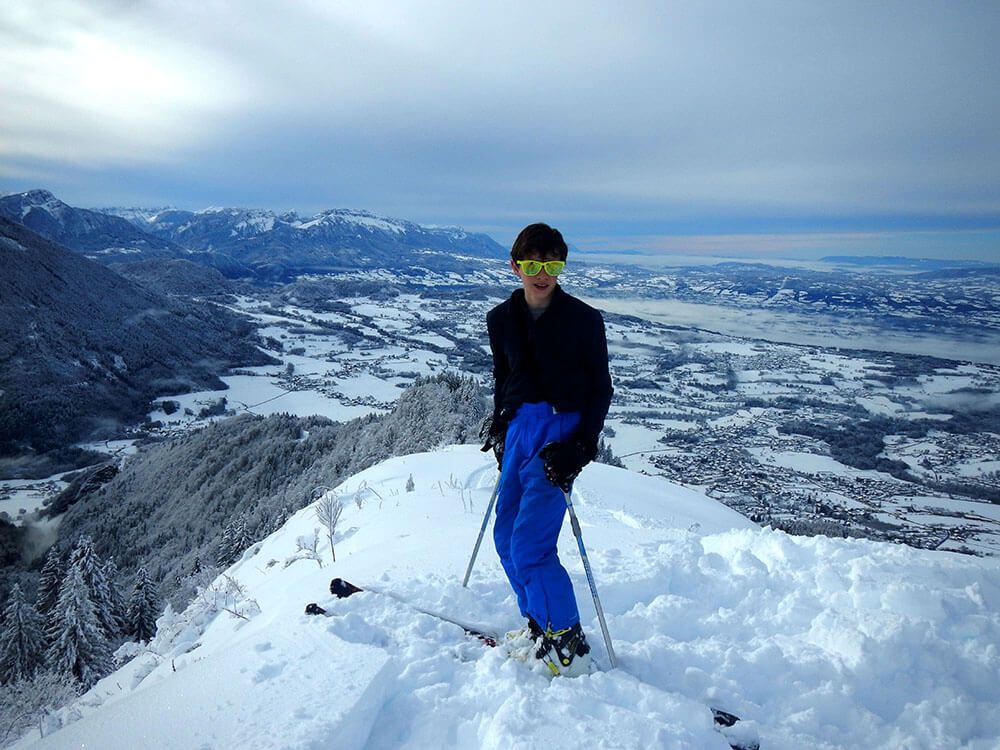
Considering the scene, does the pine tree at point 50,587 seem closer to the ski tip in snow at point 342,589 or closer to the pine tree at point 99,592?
the pine tree at point 99,592

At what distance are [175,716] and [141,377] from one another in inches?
4947

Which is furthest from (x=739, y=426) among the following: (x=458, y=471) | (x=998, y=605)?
(x=998, y=605)

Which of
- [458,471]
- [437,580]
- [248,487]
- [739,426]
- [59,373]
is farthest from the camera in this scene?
[59,373]

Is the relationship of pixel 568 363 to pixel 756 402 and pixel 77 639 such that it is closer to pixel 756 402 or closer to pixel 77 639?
pixel 77 639

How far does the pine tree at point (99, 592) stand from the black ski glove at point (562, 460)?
2455cm

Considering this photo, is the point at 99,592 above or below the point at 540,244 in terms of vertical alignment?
below

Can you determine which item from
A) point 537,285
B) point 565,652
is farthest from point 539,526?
point 537,285

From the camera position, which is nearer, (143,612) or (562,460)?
(562,460)

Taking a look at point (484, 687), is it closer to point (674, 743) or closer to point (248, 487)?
point (674, 743)

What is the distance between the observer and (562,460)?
321 cm

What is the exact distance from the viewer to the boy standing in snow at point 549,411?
3.23 metres

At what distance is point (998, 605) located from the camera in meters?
A: 3.79

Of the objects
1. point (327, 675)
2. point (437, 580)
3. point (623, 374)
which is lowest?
point (623, 374)

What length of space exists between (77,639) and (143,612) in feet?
10.9
